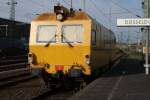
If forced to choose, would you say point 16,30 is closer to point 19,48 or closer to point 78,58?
point 19,48

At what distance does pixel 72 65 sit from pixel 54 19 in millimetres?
1925

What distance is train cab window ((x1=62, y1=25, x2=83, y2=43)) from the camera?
16578 mm

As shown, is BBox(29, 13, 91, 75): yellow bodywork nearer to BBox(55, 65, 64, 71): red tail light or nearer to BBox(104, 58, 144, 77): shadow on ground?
BBox(55, 65, 64, 71): red tail light

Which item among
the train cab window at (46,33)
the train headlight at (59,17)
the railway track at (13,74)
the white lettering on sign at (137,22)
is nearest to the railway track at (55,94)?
the train cab window at (46,33)

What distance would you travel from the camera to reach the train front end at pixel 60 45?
16.4 meters

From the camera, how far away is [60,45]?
16.7 meters

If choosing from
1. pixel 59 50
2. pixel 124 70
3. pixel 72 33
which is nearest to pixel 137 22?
pixel 72 33

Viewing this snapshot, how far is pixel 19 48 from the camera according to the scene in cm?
6662

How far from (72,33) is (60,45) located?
0.63 m

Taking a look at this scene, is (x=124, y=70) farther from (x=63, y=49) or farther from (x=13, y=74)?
(x=63, y=49)

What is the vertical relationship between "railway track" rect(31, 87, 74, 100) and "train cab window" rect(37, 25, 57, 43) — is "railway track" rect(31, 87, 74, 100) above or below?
below

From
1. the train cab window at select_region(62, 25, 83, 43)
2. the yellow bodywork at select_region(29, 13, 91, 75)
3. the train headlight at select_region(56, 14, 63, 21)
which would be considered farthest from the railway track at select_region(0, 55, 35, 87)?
Answer: the train headlight at select_region(56, 14, 63, 21)

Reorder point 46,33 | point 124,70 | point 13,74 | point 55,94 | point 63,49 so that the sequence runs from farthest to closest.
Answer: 1. point 124,70
2. point 13,74
3. point 46,33
4. point 63,49
5. point 55,94

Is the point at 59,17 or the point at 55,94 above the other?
the point at 59,17
